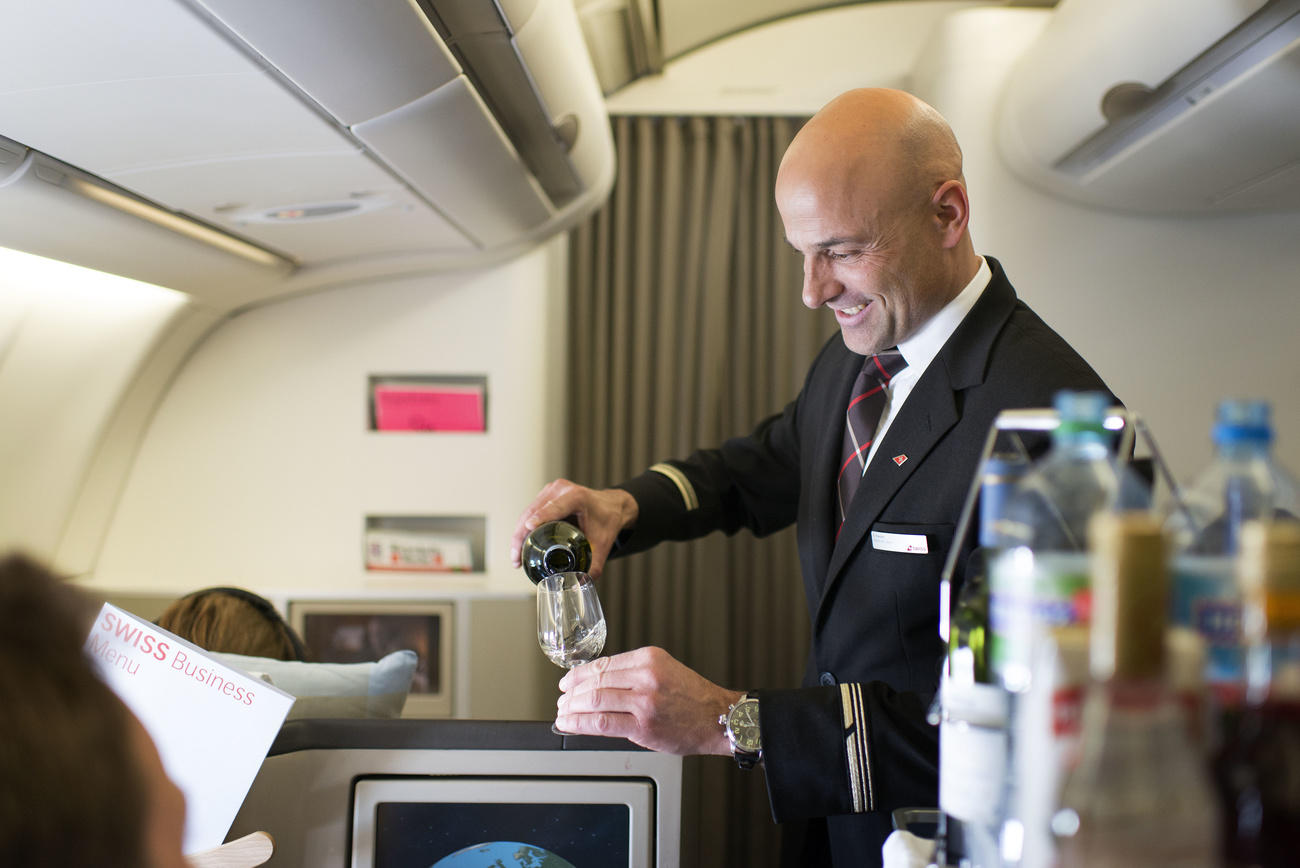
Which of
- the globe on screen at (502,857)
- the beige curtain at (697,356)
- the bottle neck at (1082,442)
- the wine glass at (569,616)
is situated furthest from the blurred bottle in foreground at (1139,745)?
the beige curtain at (697,356)

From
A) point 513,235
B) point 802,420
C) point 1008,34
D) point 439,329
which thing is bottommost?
point 802,420

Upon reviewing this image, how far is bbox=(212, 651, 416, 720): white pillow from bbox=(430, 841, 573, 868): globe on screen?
65 centimetres

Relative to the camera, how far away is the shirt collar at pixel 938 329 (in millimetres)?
1595

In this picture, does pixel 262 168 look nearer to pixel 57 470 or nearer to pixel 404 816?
pixel 404 816

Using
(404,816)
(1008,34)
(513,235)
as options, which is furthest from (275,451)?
(1008,34)

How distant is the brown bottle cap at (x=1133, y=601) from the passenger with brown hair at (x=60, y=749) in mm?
575

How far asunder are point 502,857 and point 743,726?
321mm

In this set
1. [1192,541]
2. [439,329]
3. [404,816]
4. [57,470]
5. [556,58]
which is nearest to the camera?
[1192,541]

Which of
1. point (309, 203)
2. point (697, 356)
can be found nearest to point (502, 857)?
point (309, 203)

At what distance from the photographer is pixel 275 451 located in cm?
338

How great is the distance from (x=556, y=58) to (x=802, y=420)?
87 cm

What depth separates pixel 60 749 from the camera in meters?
0.56

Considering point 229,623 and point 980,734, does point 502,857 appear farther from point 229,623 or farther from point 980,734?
point 229,623

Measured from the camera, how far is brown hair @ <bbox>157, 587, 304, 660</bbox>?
199 cm
